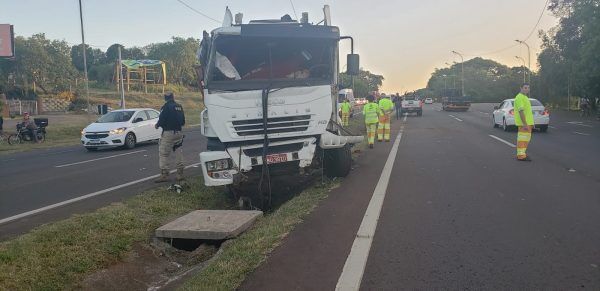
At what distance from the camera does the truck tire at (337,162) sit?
30.4 feet

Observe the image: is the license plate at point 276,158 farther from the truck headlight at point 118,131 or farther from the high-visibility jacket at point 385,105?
the truck headlight at point 118,131

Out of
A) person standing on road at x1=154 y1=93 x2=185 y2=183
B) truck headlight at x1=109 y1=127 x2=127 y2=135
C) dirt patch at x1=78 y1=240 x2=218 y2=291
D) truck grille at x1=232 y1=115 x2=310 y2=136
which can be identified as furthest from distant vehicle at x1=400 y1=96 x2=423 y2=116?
dirt patch at x1=78 y1=240 x2=218 y2=291

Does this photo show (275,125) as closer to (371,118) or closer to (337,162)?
(337,162)

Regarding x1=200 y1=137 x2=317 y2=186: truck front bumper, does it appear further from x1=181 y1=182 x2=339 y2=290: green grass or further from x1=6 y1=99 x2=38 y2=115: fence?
x1=6 y1=99 x2=38 y2=115: fence

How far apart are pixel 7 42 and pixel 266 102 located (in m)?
32.7

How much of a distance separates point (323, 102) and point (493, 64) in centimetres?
13940

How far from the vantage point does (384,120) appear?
688 inches

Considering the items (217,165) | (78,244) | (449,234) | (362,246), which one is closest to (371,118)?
(217,165)

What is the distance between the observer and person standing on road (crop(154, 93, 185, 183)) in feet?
31.6

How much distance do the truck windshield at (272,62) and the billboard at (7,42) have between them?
31030 mm

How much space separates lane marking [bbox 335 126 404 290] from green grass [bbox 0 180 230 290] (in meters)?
2.70

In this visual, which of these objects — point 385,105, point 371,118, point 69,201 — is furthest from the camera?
point 385,105

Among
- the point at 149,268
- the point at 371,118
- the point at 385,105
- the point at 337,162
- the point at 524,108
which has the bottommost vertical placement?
the point at 149,268

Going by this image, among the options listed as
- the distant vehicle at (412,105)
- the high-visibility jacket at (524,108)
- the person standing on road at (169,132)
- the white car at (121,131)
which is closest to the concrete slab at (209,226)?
the person standing on road at (169,132)
